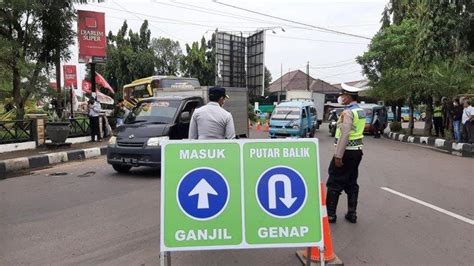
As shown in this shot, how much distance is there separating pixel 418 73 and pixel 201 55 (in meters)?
22.7

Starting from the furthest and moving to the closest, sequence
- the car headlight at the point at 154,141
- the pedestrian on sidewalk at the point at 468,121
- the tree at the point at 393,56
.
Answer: the tree at the point at 393,56 < the pedestrian on sidewalk at the point at 468,121 < the car headlight at the point at 154,141

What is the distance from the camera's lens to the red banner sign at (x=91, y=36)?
1755 cm

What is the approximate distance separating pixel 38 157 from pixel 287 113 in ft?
38.7

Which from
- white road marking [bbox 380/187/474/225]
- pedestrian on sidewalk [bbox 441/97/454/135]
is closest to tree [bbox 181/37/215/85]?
pedestrian on sidewalk [bbox 441/97/454/135]

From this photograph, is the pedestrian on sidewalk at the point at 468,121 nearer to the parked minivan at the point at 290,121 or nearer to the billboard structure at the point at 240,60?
the parked minivan at the point at 290,121

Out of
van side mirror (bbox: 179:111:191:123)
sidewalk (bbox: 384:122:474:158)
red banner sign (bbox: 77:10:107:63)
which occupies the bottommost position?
sidewalk (bbox: 384:122:474:158)

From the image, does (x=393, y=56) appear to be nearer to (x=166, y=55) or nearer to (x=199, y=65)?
(x=199, y=65)

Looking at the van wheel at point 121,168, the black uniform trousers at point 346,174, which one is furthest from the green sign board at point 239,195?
the van wheel at point 121,168

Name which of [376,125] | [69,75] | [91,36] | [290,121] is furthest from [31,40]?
[376,125]

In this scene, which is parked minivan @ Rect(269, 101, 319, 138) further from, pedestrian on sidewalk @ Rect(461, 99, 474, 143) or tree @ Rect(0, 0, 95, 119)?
tree @ Rect(0, 0, 95, 119)

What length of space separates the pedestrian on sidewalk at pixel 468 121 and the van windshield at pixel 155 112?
11.0 metres

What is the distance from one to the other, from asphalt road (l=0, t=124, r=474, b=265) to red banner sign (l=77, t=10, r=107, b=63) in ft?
28.1

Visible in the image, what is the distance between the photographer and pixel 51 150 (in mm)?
14469

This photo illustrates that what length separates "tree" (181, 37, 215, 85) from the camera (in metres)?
40.0
